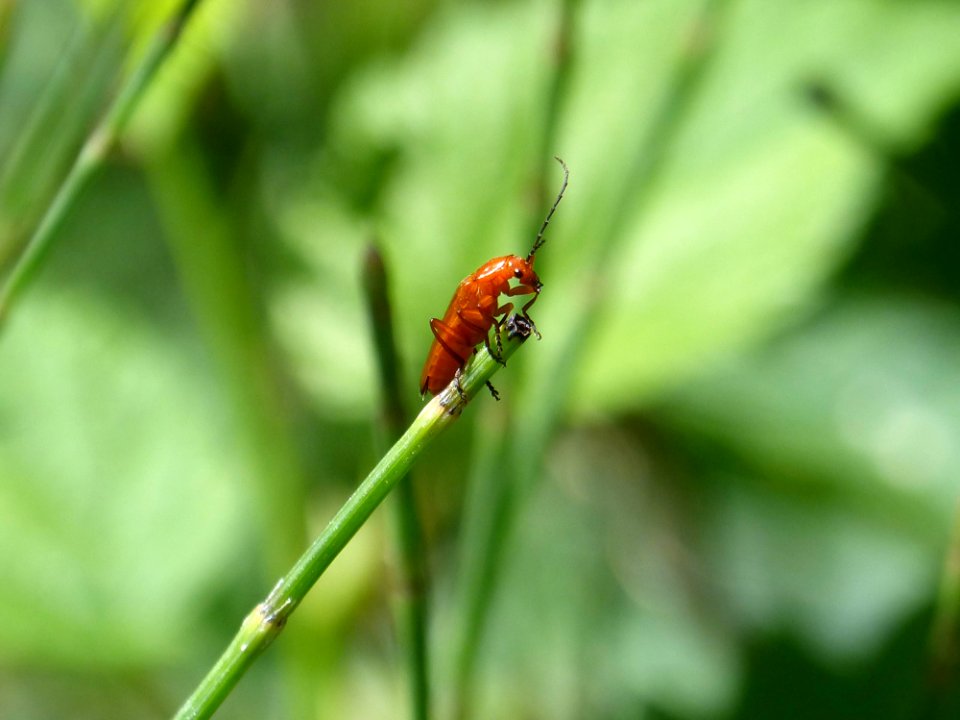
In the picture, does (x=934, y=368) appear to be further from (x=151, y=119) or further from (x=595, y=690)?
(x=151, y=119)

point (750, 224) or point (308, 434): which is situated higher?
point (750, 224)

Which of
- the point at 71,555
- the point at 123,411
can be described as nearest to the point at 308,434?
the point at 123,411

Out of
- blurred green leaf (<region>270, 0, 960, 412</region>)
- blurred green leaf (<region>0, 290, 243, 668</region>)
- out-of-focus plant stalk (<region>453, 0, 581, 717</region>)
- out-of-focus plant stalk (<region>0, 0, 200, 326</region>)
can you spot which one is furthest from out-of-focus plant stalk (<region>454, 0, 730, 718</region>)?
blurred green leaf (<region>0, 290, 243, 668</region>)

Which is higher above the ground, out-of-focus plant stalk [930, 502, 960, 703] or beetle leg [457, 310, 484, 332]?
beetle leg [457, 310, 484, 332]

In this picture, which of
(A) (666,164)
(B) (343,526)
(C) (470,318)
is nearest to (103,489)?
(C) (470,318)

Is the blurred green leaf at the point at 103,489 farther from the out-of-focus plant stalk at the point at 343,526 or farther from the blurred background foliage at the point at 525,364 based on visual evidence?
the out-of-focus plant stalk at the point at 343,526

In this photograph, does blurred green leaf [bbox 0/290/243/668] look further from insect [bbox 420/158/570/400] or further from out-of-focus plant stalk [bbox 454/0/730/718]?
insect [bbox 420/158/570/400]
